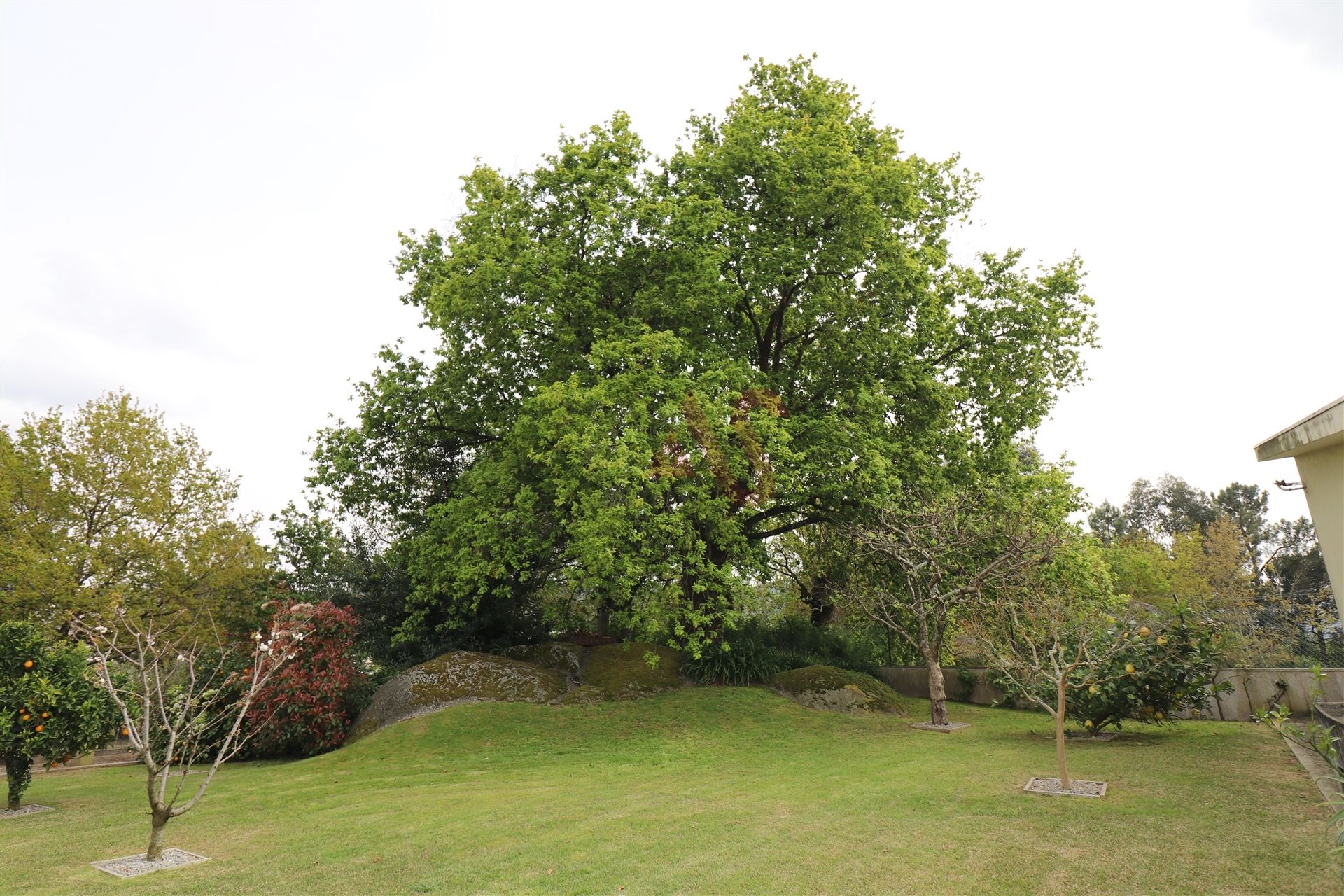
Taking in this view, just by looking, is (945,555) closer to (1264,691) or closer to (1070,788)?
(1264,691)

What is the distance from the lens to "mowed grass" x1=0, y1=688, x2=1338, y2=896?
6.73 m

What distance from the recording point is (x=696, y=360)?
1844 centimetres

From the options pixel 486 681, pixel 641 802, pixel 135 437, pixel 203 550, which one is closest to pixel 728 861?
pixel 641 802

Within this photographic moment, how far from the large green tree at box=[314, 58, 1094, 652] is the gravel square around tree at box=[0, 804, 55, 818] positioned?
7.82 metres

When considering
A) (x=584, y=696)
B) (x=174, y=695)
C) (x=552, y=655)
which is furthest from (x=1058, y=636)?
(x=174, y=695)

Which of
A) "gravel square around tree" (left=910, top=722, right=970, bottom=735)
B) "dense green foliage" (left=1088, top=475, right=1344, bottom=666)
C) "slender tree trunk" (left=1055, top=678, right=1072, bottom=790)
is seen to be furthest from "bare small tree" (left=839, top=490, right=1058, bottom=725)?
"dense green foliage" (left=1088, top=475, right=1344, bottom=666)

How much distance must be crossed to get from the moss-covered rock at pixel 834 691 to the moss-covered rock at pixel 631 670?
110 inches

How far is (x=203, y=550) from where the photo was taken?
22578 mm

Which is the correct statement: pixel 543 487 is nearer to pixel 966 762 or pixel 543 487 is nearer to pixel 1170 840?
pixel 966 762

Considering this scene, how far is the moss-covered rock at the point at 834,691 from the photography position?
19703 mm

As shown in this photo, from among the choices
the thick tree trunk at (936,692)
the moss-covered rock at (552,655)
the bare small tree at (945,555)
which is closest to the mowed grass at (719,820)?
the thick tree trunk at (936,692)

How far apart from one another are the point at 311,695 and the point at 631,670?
7.73 metres

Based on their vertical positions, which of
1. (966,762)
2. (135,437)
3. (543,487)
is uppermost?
(135,437)

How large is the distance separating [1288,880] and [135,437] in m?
26.9
